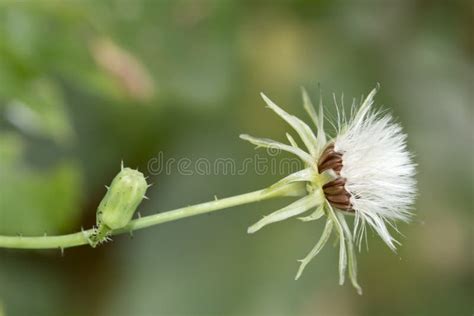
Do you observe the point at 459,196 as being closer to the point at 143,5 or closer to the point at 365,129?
the point at 143,5

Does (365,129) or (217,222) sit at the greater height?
(217,222)

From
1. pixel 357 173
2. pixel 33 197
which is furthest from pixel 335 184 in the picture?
pixel 33 197

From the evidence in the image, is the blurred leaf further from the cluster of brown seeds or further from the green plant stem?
the cluster of brown seeds

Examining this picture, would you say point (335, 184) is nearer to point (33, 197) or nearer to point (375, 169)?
point (375, 169)

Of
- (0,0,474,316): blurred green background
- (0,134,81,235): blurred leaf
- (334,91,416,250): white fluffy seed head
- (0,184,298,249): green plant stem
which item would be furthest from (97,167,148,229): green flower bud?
(0,0,474,316): blurred green background

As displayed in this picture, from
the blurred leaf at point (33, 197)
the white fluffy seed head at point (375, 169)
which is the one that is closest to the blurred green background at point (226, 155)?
the blurred leaf at point (33, 197)

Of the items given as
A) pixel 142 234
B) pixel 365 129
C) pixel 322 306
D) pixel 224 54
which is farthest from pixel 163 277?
pixel 365 129

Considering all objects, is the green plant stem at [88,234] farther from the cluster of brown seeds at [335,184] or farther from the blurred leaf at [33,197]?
the blurred leaf at [33,197]
